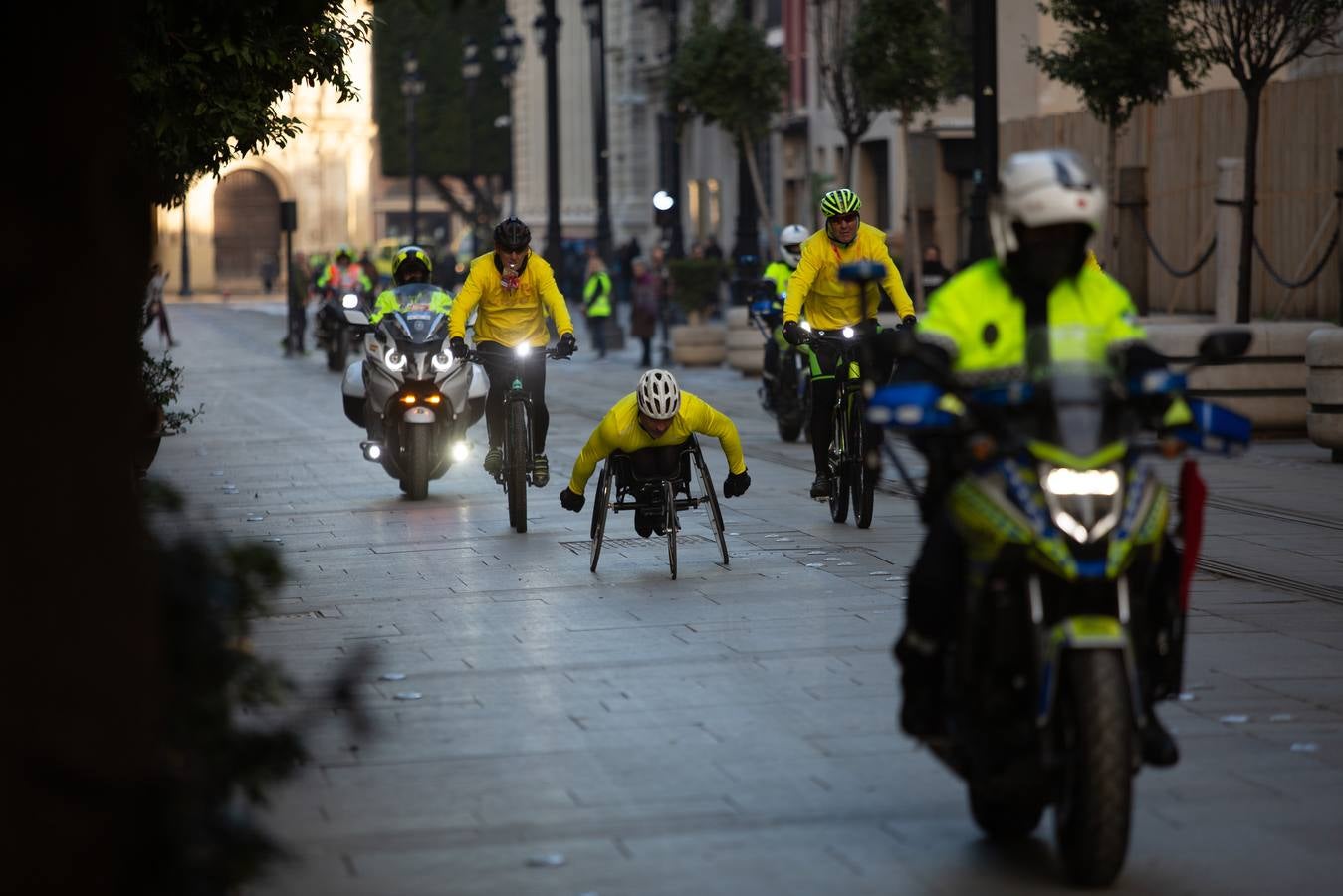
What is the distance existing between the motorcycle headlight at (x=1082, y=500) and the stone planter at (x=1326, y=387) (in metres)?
10.9

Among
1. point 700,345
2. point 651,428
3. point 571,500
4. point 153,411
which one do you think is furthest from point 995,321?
point 700,345

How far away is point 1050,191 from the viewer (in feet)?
17.7

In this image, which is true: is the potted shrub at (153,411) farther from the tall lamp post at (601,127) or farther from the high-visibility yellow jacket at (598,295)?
the tall lamp post at (601,127)

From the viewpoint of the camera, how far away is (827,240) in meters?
12.8

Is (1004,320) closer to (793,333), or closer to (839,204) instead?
(793,333)

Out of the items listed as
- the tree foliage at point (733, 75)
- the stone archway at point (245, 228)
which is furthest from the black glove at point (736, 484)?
the stone archway at point (245, 228)

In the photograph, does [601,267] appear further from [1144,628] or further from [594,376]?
[1144,628]

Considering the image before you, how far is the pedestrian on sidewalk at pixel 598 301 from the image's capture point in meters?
34.1

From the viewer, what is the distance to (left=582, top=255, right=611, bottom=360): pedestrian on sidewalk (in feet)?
112

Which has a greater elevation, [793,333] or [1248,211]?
[1248,211]

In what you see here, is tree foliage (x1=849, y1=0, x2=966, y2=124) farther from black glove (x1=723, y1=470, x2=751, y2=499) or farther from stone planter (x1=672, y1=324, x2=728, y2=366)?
black glove (x1=723, y1=470, x2=751, y2=499)

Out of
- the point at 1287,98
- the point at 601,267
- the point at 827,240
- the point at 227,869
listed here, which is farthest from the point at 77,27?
the point at 601,267

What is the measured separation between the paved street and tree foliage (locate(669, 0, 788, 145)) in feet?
68.3

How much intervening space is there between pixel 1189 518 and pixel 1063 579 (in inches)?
19.3
